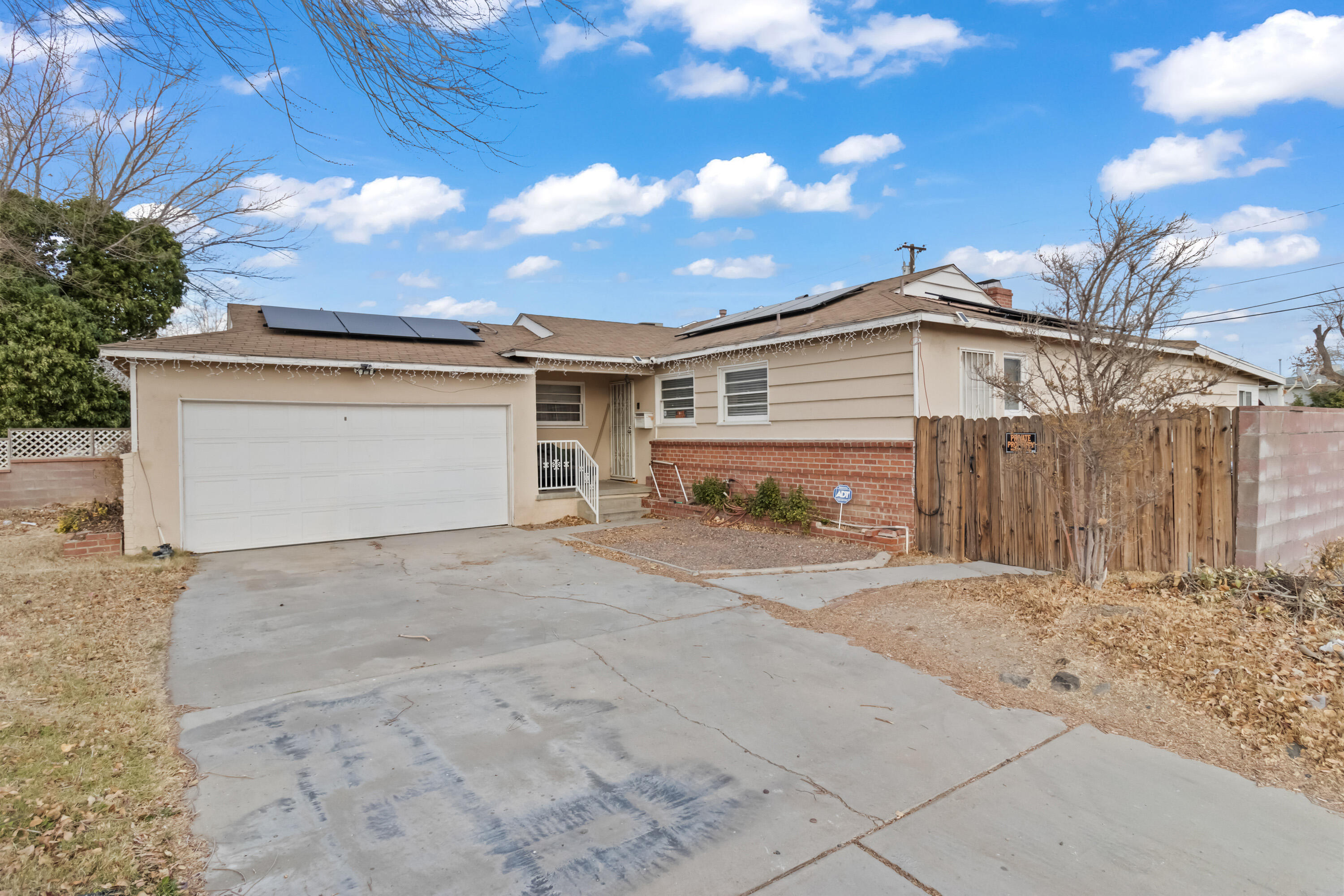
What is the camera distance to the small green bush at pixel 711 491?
466 inches

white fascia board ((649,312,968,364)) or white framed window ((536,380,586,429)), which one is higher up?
white fascia board ((649,312,968,364))

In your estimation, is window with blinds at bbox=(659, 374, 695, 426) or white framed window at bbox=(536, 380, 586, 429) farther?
white framed window at bbox=(536, 380, 586, 429)

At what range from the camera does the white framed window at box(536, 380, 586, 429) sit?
14125mm

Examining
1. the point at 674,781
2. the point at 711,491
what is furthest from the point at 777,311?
the point at 674,781

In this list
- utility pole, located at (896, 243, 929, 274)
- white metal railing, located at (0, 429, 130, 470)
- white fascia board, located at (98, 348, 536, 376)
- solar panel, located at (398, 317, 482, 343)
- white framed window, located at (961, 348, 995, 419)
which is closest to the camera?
white fascia board, located at (98, 348, 536, 376)

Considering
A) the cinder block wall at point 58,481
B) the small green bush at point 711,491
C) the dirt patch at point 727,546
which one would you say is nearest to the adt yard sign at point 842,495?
the dirt patch at point 727,546

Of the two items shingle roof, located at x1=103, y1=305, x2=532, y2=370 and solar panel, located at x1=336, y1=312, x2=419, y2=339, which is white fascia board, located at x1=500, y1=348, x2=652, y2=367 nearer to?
shingle roof, located at x1=103, y1=305, x2=532, y2=370

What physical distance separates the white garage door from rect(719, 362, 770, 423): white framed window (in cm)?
386

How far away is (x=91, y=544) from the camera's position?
876 centimetres

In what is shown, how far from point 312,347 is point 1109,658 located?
10.8 m

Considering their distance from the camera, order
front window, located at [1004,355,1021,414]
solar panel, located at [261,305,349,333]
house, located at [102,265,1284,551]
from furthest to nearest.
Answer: solar panel, located at [261,305,349,333]
front window, located at [1004,355,1021,414]
house, located at [102,265,1284,551]

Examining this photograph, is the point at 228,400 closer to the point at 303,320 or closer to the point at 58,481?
the point at 303,320

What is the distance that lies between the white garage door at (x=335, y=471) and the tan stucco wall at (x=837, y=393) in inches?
171

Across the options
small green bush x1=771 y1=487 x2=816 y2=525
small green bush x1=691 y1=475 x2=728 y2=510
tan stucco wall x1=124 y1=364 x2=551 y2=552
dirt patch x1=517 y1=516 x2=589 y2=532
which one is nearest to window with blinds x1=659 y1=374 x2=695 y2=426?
small green bush x1=691 y1=475 x2=728 y2=510
